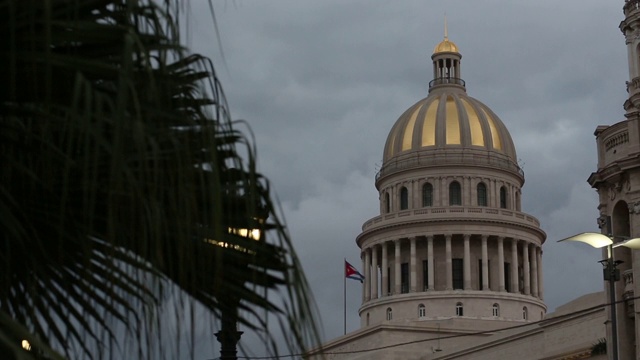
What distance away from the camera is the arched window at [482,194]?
112 meters

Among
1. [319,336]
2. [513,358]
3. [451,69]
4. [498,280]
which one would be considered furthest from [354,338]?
[319,336]

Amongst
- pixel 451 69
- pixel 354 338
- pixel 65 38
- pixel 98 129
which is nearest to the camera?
pixel 98 129

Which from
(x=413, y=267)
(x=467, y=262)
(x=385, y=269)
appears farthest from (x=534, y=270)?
(x=385, y=269)

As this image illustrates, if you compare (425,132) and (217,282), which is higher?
(425,132)

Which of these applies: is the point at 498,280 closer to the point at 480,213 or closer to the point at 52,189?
the point at 480,213

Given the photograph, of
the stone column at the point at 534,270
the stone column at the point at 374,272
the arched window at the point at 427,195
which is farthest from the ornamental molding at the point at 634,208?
the stone column at the point at 534,270

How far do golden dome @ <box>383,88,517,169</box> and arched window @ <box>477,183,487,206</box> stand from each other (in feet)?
8.85

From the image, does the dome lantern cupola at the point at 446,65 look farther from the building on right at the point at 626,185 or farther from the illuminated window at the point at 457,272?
the building on right at the point at 626,185

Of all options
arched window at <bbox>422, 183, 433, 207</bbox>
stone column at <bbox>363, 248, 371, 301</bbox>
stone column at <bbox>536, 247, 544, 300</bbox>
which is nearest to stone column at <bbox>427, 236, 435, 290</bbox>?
arched window at <bbox>422, 183, 433, 207</bbox>

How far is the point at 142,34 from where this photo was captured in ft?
18.0

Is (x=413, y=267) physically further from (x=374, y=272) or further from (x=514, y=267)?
(x=514, y=267)

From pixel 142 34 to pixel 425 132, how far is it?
107 meters

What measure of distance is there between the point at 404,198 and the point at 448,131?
677 cm

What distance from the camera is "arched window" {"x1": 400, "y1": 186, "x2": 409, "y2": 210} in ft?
368
